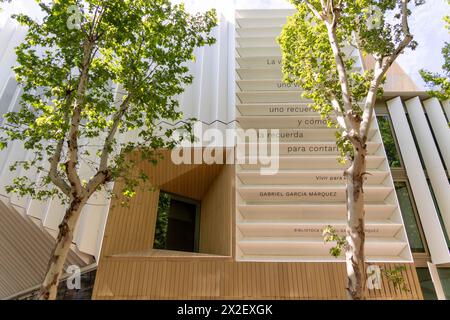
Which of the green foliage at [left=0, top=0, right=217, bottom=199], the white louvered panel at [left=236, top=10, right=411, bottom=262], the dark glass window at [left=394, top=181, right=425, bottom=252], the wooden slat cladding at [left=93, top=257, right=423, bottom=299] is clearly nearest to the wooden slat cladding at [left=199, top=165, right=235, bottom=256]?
the white louvered panel at [left=236, top=10, right=411, bottom=262]

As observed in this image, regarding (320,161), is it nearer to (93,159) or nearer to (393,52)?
(393,52)

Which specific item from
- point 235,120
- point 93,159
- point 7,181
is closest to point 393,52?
point 235,120

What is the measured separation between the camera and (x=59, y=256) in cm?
516

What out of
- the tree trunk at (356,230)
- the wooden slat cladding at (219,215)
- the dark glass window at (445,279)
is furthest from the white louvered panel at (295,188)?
the tree trunk at (356,230)

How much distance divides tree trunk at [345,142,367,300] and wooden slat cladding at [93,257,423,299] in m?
3.13

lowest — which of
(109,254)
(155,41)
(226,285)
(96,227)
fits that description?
(226,285)

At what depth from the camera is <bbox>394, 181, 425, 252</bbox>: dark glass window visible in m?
9.10

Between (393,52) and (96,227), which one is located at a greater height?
(393,52)

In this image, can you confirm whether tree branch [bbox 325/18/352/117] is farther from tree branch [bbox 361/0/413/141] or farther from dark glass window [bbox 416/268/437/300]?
dark glass window [bbox 416/268/437/300]

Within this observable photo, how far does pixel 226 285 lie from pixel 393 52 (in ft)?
20.4

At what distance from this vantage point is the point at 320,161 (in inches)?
360

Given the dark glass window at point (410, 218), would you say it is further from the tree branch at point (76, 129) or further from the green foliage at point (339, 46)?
the tree branch at point (76, 129)

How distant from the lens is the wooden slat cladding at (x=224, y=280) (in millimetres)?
7426
